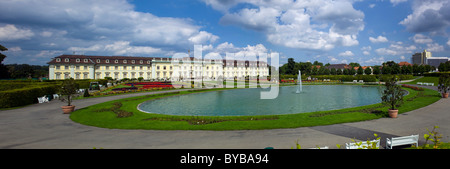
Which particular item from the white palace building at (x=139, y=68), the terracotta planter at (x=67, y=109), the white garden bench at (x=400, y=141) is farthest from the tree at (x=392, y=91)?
the white palace building at (x=139, y=68)

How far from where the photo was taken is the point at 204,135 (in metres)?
11.6

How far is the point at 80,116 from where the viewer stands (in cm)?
1727

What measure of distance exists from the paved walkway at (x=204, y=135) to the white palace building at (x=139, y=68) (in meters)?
62.1

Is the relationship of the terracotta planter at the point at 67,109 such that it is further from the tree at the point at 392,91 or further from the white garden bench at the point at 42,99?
the tree at the point at 392,91

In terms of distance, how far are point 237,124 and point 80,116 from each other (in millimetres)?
12719

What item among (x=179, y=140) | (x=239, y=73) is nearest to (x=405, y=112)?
(x=179, y=140)

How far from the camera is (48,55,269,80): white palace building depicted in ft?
251

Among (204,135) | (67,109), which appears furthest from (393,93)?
(67,109)

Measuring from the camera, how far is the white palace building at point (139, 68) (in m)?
76.6

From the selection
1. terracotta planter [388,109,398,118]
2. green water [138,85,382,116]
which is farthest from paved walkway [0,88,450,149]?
green water [138,85,382,116]

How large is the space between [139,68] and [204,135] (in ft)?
280

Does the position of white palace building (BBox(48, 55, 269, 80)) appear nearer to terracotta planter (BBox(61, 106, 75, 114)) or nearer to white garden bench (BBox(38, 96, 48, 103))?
white garden bench (BBox(38, 96, 48, 103))
